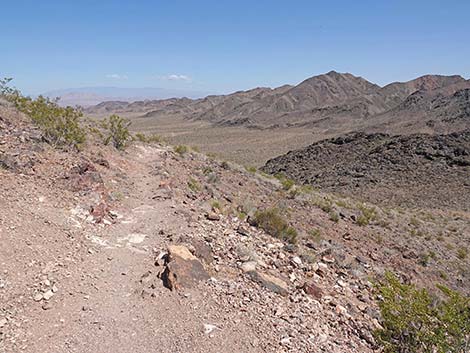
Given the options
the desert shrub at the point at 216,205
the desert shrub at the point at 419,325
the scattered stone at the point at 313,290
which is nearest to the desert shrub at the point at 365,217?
the desert shrub at the point at 216,205

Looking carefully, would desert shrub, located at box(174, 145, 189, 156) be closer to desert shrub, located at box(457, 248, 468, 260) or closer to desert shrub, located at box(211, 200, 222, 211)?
desert shrub, located at box(211, 200, 222, 211)

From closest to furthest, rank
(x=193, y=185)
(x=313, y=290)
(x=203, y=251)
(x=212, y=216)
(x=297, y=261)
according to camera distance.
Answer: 1. (x=313, y=290)
2. (x=203, y=251)
3. (x=297, y=261)
4. (x=212, y=216)
5. (x=193, y=185)

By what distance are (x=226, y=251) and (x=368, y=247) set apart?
5508 mm

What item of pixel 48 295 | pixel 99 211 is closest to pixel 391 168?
pixel 99 211

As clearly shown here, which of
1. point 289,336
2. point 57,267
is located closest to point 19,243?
point 57,267

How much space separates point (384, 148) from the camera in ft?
111

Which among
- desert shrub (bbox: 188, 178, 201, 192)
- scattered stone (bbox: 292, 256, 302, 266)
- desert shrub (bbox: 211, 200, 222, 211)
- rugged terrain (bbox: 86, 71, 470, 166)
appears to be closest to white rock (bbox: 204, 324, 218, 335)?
scattered stone (bbox: 292, 256, 302, 266)

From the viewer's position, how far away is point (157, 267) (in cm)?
636

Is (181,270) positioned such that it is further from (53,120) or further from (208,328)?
(53,120)

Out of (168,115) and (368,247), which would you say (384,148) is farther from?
(168,115)

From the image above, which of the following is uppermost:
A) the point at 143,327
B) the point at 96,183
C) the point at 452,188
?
the point at 96,183

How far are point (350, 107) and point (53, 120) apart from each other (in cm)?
7931

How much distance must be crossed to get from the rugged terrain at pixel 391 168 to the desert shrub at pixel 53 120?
17.3m

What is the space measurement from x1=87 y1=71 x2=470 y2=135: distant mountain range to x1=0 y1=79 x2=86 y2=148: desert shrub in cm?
4152
